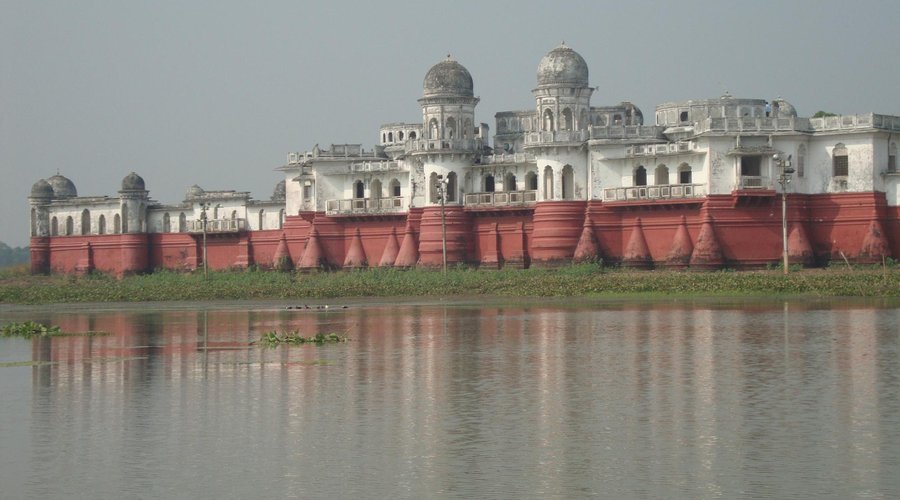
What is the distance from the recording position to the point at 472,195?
57625 millimetres

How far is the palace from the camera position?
49688 mm

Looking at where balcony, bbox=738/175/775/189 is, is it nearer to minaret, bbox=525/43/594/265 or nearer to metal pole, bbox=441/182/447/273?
minaret, bbox=525/43/594/265

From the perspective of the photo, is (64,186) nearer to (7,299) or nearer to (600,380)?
(7,299)

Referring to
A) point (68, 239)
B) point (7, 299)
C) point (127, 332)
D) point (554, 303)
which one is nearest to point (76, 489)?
point (127, 332)

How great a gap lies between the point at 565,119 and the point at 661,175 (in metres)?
4.34

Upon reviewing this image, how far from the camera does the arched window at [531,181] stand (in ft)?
188

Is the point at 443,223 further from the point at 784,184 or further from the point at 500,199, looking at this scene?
the point at 784,184

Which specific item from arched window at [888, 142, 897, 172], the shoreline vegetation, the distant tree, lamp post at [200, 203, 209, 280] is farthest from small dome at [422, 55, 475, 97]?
the distant tree

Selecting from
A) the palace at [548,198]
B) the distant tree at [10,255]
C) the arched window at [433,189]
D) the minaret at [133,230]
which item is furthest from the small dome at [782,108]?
the distant tree at [10,255]

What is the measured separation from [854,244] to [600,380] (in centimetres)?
2812

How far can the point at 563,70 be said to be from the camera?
179 feet

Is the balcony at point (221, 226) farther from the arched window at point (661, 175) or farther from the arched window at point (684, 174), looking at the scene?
the arched window at point (684, 174)

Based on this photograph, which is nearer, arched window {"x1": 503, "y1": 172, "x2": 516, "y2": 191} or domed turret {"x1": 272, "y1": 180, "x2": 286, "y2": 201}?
arched window {"x1": 503, "y1": 172, "x2": 516, "y2": 191}

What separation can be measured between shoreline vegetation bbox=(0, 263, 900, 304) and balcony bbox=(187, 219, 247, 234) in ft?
→ 15.1
